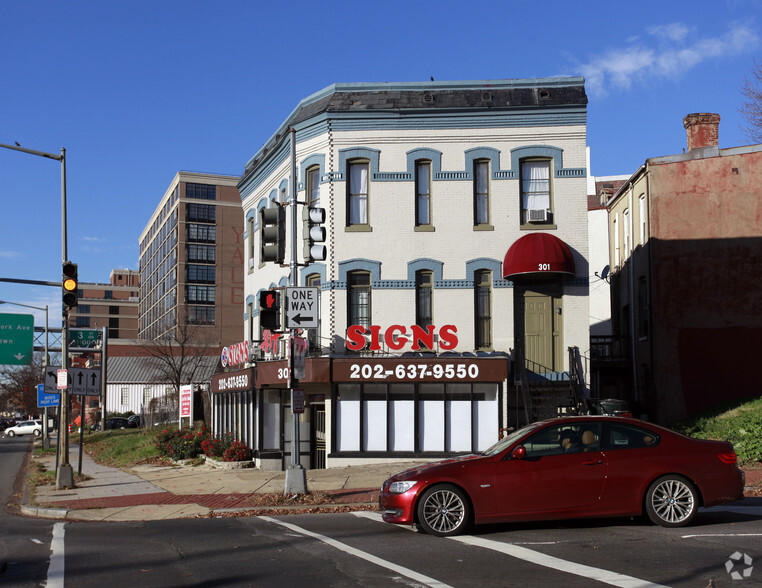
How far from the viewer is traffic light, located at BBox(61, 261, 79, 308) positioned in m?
19.4

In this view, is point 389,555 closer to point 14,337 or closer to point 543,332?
point 543,332

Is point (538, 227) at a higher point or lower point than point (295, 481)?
higher

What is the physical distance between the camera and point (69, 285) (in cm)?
1936

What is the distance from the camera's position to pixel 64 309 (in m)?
20.5

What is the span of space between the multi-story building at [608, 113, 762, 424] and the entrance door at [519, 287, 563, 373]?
4.98 meters

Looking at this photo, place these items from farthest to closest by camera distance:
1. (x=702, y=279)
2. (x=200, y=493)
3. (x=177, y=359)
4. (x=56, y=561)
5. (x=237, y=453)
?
(x=177, y=359) → (x=702, y=279) → (x=237, y=453) → (x=200, y=493) → (x=56, y=561)

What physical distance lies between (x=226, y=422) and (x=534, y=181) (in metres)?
13.7

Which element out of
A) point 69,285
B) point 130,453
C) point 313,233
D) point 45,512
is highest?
point 313,233

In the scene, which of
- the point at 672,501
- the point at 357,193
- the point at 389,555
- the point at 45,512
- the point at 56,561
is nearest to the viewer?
the point at 389,555

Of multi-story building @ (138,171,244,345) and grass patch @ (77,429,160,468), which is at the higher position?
multi-story building @ (138,171,244,345)

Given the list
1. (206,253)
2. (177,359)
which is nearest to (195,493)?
(177,359)

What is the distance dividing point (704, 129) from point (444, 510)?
22.8 m

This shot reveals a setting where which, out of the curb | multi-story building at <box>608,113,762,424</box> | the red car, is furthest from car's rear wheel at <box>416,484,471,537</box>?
multi-story building at <box>608,113,762,424</box>

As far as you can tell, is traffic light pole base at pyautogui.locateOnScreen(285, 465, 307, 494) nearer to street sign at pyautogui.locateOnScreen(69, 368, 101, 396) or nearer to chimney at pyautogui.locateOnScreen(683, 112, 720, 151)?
street sign at pyautogui.locateOnScreen(69, 368, 101, 396)
